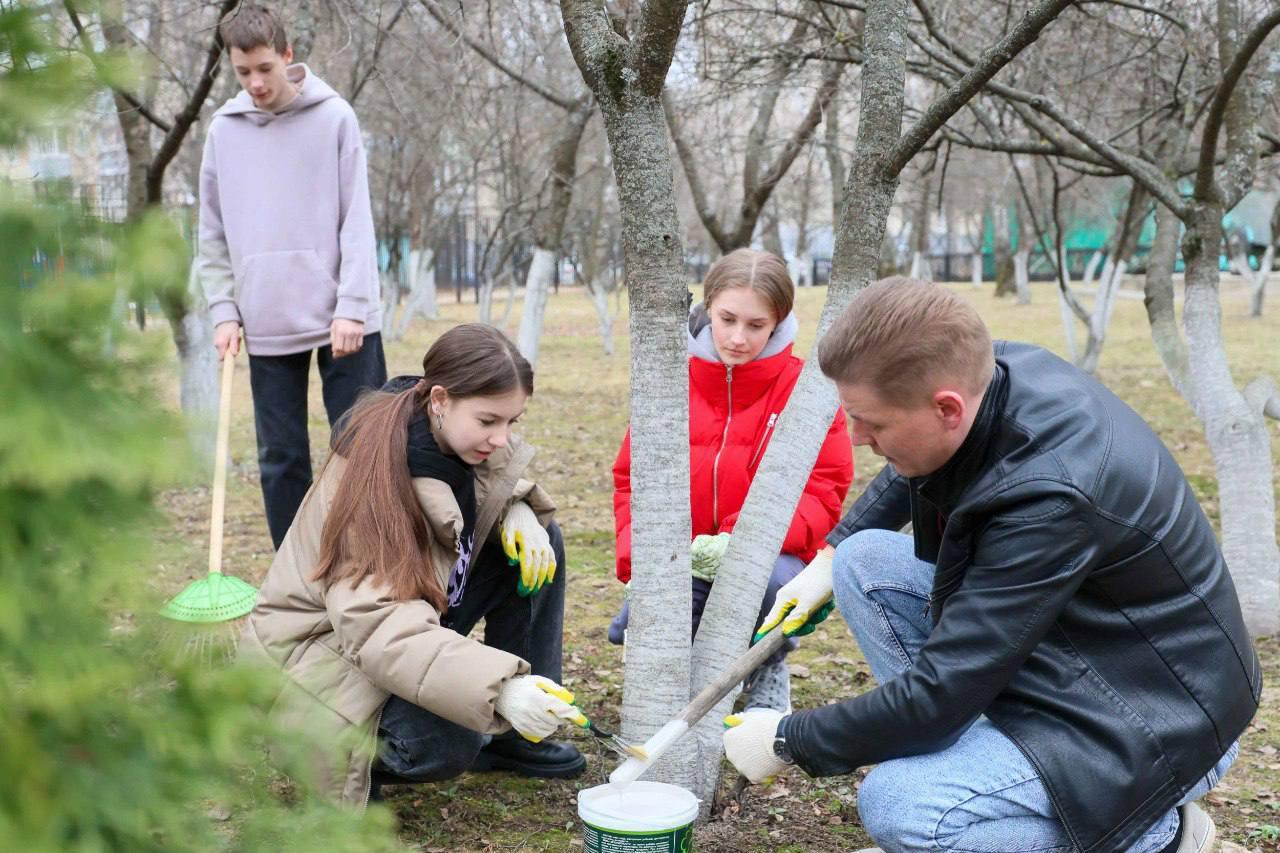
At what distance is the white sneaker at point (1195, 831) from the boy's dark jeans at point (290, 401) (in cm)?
259

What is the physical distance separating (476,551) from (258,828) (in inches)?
78.3

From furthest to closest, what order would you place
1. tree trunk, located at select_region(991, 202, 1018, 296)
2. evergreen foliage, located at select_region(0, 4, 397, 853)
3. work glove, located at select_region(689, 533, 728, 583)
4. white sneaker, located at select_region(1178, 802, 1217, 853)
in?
tree trunk, located at select_region(991, 202, 1018, 296)
work glove, located at select_region(689, 533, 728, 583)
white sneaker, located at select_region(1178, 802, 1217, 853)
evergreen foliage, located at select_region(0, 4, 397, 853)

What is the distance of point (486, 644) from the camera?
119 inches

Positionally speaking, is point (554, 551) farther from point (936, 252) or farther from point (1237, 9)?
point (936, 252)

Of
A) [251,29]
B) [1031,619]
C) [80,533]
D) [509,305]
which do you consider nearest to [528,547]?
[1031,619]

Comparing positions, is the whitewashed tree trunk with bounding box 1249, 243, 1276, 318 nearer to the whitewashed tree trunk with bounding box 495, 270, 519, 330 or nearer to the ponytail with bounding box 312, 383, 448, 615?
the whitewashed tree trunk with bounding box 495, 270, 519, 330

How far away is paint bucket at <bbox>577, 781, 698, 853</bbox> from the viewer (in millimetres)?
2158

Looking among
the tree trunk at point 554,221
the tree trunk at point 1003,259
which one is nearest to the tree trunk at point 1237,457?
the tree trunk at point 554,221

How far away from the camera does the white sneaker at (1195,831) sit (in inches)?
84.7

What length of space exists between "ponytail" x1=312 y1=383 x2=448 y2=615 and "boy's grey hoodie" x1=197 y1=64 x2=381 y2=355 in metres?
1.30

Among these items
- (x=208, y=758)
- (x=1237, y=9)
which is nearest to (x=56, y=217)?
(x=208, y=758)

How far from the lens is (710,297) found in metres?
3.36

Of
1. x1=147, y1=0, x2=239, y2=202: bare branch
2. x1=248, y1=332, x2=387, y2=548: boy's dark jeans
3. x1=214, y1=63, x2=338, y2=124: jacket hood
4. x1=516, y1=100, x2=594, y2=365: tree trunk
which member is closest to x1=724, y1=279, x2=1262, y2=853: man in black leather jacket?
x1=248, y1=332, x2=387, y2=548: boy's dark jeans

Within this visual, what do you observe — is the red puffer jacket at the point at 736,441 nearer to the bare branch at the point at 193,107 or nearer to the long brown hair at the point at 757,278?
the long brown hair at the point at 757,278
